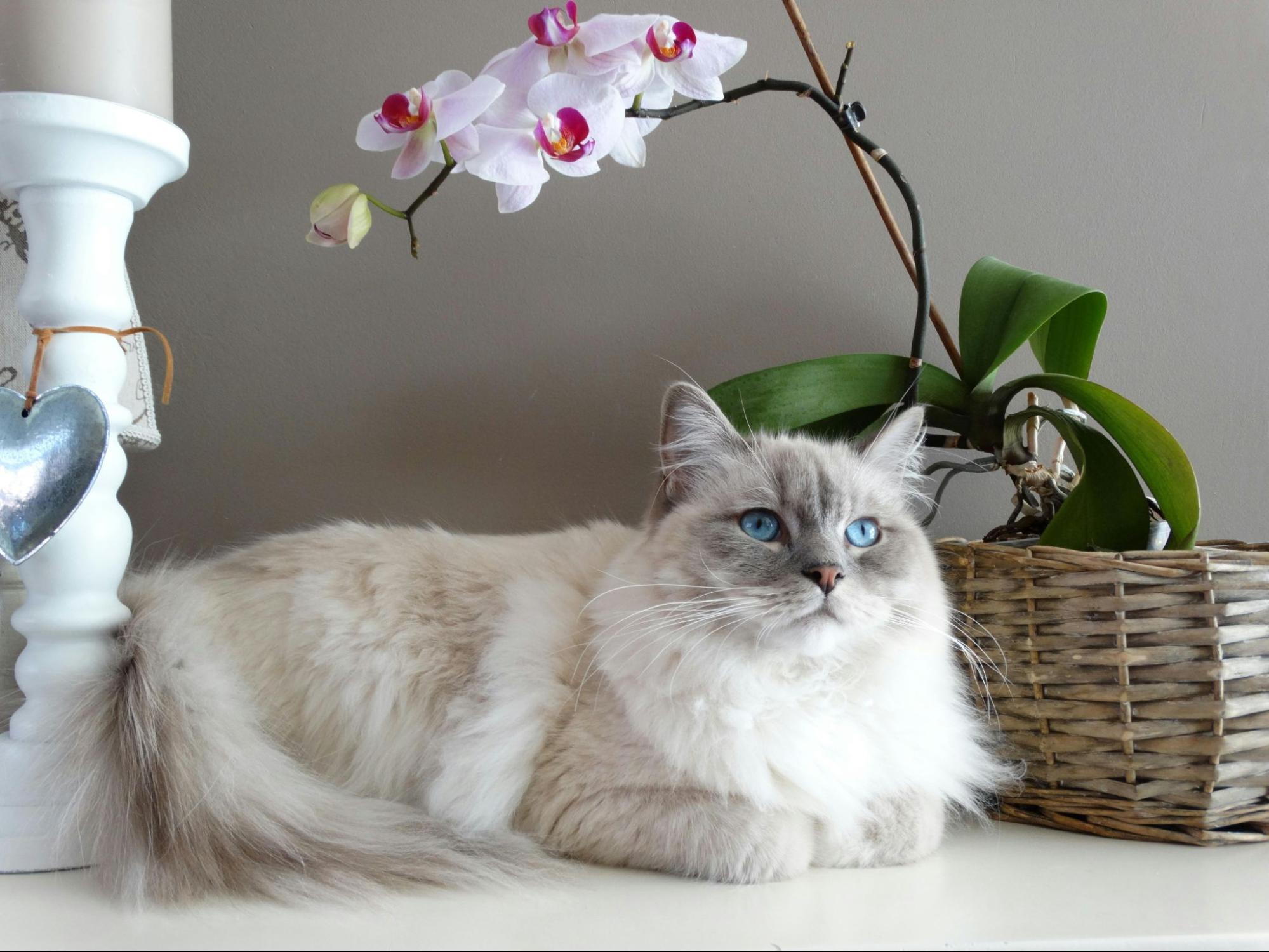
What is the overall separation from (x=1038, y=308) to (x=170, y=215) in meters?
1.55

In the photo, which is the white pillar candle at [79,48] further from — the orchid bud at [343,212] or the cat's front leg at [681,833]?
the cat's front leg at [681,833]

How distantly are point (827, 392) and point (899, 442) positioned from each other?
0.18m

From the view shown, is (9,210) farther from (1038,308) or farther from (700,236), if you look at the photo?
(1038,308)

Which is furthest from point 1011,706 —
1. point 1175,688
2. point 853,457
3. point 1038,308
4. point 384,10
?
point 384,10

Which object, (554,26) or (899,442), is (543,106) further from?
(899,442)

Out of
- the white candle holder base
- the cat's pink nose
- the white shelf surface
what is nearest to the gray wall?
the white candle holder base

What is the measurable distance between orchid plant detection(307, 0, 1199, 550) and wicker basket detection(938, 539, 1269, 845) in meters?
0.14

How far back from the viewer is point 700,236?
74.6 inches

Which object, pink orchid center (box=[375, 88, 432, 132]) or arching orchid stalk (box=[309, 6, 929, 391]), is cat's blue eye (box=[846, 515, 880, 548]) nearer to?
arching orchid stalk (box=[309, 6, 929, 391])

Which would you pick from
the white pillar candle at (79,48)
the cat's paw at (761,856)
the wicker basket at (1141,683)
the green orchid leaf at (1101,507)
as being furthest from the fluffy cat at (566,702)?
the white pillar candle at (79,48)

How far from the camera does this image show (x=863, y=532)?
1322 millimetres

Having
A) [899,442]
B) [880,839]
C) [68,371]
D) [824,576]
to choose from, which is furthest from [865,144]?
[68,371]

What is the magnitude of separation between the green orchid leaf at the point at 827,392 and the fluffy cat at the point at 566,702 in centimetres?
15

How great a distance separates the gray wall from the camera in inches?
71.5
